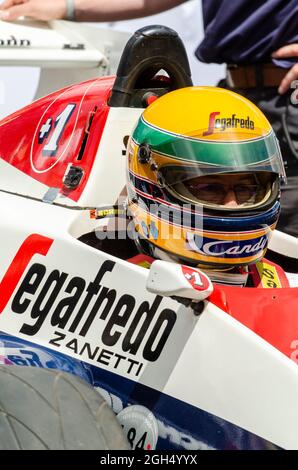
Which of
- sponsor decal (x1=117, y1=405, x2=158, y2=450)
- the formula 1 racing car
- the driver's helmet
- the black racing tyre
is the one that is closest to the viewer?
the black racing tyre

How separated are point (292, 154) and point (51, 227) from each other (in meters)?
1.63

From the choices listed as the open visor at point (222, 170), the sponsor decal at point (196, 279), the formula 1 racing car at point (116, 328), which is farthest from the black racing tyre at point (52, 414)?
the open visor at point (222, 170)

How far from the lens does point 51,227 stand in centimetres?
300

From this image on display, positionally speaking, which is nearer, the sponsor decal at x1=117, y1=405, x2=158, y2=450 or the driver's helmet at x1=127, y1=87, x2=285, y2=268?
the sponsor decal at x1=117, y1=405, x2=158, y2=450

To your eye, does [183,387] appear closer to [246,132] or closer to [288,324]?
[288,324]

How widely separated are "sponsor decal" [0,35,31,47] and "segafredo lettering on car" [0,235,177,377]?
6.46 feet

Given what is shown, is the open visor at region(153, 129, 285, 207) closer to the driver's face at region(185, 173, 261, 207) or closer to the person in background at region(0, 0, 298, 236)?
the driver's face at region(185, 173, 261, 207)

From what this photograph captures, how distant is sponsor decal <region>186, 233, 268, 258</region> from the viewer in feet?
9.39

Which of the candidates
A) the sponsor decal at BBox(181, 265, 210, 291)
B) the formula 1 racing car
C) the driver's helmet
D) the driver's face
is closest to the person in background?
the formula 1 racing car

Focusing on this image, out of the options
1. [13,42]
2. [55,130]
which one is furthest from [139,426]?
[13,42]

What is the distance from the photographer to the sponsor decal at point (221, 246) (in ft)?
9.39

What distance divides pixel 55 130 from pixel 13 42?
1358 mm

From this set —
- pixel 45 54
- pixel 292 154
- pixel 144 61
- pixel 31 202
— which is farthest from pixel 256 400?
pixel 45 54

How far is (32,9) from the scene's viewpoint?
4836 mm
